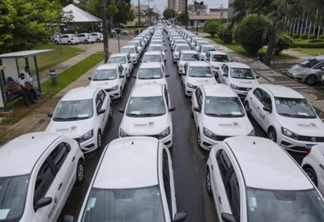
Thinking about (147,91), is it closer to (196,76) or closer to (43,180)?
(196,76)

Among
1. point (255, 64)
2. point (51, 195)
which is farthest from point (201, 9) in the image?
point (51, 195)

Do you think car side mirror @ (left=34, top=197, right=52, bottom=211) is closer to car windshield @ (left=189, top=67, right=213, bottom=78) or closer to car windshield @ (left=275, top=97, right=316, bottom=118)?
car windshield @ (left=275, top=97, right=316, bottom=118)

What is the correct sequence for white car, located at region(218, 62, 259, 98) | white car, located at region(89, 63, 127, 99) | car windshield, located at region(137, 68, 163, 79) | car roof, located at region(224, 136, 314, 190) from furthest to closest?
car windshield, located at region(137, 68, 163, 79) → white car, located at region(89, 63, 127, 99) → white car, located at region(218, 62, 259, 98) → car roof, located at region(224, 136, 314, 190)

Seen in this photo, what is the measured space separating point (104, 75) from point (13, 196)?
32.8ft

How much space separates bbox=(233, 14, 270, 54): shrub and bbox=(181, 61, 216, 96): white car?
13.5 m

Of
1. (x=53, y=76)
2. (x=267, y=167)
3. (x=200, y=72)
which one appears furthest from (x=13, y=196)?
(x=53, y=76)

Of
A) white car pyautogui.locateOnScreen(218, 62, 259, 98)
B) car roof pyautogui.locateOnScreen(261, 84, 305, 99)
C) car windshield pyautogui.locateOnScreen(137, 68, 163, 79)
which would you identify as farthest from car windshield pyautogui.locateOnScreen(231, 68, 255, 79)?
car windshield pyautogui.locateOnScreen(137, 68, 163, 79)

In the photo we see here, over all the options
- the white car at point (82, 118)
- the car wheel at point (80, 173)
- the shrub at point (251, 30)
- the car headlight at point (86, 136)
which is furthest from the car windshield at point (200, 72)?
the shrub at point (251, 30)

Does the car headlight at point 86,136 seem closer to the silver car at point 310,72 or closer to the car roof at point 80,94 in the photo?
the car roof at point 80,94

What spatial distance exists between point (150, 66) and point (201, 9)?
472 feet

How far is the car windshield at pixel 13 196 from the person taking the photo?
4.55 metres

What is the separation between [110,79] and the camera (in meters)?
14.0

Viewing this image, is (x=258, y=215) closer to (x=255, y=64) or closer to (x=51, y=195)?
(x=51, y=195)

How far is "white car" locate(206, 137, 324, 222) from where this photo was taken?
4227 millimetres
